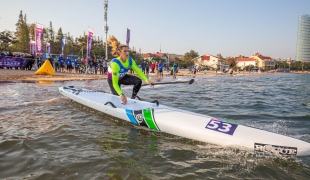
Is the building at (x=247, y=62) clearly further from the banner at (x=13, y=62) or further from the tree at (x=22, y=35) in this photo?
the banner at (x=13, y=62)

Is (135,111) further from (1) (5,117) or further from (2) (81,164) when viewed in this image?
(1) (5,117)

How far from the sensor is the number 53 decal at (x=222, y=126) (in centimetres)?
402

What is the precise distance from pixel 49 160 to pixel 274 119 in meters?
5.96

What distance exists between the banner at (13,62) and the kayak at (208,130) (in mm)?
21008

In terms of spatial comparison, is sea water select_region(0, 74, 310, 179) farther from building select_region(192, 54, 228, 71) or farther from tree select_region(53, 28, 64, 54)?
building select_region(192, 54, 228, 71)

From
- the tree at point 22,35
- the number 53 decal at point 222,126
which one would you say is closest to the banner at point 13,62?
the number 53 decal at point 222,126

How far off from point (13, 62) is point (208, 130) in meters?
24.2

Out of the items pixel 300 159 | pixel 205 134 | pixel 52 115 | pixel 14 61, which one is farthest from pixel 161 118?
pixel 14 61

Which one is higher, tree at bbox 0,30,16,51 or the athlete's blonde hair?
tree at bbox 0,30,16,51

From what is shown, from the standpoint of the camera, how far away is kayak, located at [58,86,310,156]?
354 centimetres

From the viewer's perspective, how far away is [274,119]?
6500 millimetres

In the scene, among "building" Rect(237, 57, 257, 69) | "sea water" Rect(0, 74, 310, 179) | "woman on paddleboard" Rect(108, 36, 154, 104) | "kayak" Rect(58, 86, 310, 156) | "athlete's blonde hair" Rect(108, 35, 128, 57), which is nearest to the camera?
"sea water" Rect(0, 74, 310, 179)

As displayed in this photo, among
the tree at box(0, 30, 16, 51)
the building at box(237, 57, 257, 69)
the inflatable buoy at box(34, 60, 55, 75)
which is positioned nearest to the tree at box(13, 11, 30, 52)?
the tree at box(0, 30, 16, 51)

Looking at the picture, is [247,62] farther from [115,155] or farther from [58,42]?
[115,155]
